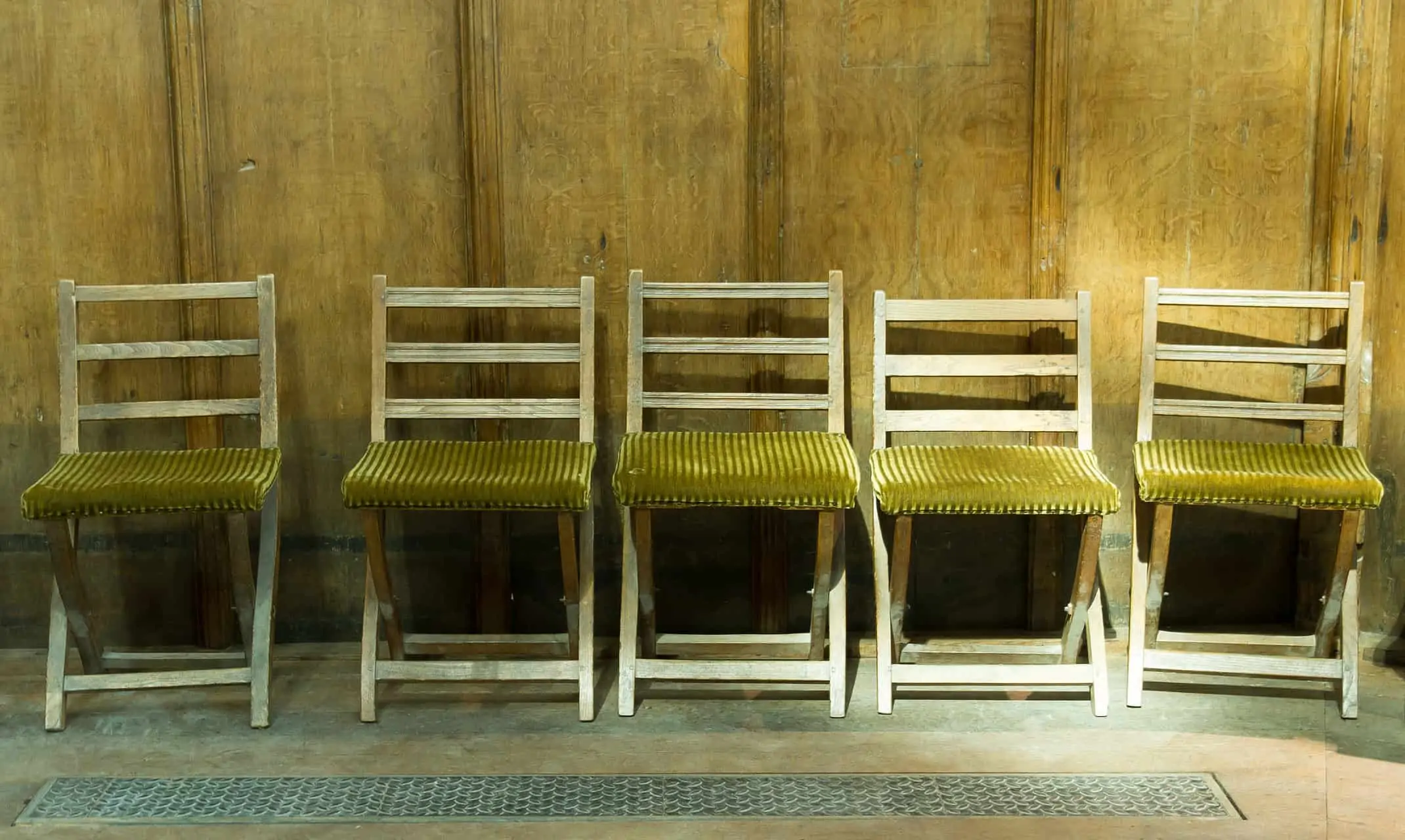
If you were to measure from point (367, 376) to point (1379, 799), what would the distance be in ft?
9.25

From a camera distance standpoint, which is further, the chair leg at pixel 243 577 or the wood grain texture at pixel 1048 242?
the wood grain texture at pixel 1048 242

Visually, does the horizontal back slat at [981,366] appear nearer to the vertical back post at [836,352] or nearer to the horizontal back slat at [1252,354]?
the vertical back post at [836,352]

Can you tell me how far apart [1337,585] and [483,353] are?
7.78ft

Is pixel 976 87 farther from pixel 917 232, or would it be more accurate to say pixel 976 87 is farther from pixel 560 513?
pixel 560 513

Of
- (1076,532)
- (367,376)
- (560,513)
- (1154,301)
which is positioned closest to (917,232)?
(1154,301)

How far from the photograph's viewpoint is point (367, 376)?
3803mm

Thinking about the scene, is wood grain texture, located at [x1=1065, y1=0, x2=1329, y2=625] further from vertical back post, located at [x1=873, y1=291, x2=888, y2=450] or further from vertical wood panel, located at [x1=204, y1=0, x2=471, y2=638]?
vertical wood panel, located at [x1=204, y1=0, x2=471, y2=638]

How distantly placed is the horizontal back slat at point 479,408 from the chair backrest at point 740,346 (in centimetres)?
20

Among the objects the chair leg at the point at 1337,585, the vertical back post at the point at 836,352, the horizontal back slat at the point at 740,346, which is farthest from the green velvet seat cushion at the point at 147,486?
the chair leg at the point at 1337,585

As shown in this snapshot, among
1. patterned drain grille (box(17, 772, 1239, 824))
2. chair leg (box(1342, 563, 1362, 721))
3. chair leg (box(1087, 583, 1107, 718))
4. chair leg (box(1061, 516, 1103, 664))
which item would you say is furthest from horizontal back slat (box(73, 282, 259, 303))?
chair leg (box(1342, 563, 1362, 721))

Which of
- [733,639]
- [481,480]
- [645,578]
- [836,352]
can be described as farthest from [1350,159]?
[481,480]

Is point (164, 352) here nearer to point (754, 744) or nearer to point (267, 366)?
point (267, 366)

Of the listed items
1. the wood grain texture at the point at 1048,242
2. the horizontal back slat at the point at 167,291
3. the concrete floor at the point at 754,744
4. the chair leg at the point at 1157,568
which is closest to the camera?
the concrete floor at the point at 754,744

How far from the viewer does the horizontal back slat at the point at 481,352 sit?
3.56 meters
